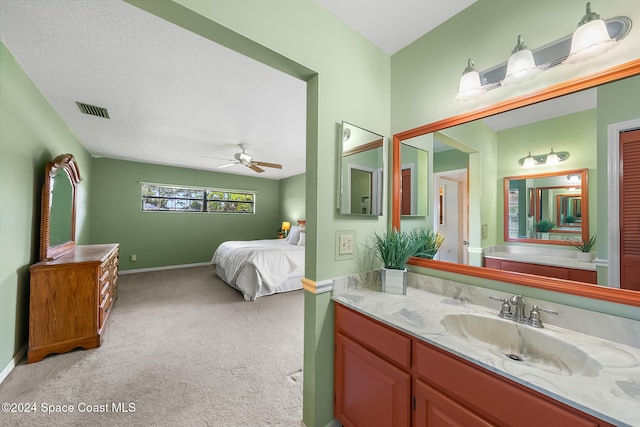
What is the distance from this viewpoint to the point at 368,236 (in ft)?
5.36

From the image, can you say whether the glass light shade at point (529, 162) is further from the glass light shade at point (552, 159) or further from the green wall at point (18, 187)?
the green wall at point (18, 187)

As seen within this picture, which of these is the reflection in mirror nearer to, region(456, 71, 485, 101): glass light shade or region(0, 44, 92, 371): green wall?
region(456, 71, 485, 101): glass light shade

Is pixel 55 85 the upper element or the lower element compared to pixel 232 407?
upper

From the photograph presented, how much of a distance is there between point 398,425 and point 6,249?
2937mm

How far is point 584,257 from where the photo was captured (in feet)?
3.47

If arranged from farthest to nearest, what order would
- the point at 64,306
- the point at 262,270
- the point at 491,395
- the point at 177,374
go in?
the point at 262,270 → the point at 64,306 → the point at 177,374 → the point at 491,395

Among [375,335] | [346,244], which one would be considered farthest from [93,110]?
[375,335]

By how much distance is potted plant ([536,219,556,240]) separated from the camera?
4.01ft

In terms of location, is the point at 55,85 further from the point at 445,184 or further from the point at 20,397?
the point at 445,184

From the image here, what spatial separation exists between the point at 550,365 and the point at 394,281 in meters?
0.72

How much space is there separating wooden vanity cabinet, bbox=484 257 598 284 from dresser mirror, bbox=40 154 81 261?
3.70 metres

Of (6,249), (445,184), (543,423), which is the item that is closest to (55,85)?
(6,249)

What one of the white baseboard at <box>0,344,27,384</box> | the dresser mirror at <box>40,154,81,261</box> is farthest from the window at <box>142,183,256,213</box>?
the white baseboard at <box>0,344,27,384</box>

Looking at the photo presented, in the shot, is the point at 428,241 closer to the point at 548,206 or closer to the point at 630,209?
the point at 548,206
